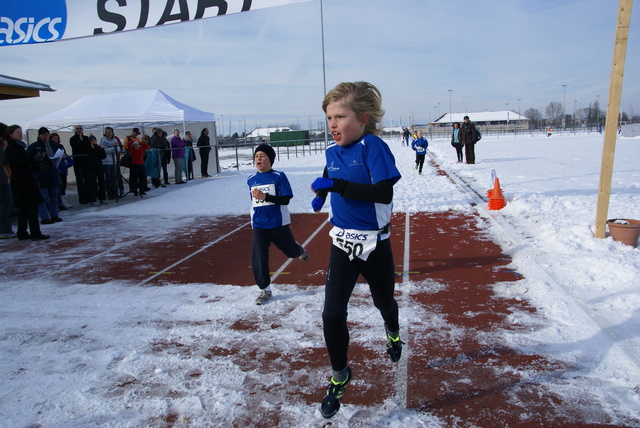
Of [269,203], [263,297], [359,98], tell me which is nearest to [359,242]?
[359,98]

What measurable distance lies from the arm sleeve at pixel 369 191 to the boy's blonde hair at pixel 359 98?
0.48m

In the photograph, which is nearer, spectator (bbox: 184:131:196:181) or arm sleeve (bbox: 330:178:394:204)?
arm sleeve (bbox: 330:178:394:204)

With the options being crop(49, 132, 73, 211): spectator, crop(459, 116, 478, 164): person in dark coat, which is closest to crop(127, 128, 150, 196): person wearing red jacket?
crop(49, 132, 73, 211): spectator

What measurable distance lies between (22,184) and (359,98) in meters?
8.10

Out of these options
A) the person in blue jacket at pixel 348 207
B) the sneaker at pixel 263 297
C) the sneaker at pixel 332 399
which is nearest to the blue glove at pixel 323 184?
the person in blue jacket at pixel 348 207

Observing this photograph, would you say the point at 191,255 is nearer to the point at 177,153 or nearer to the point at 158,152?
the point at 158,152

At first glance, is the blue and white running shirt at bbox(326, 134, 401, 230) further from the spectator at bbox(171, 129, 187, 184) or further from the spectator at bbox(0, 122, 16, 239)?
the spectator at bbox(171, 129, 187, 184)

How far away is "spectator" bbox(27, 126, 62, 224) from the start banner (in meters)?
2.24

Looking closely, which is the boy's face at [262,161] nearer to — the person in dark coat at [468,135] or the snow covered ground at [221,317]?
the snow covered ground at [221,317]

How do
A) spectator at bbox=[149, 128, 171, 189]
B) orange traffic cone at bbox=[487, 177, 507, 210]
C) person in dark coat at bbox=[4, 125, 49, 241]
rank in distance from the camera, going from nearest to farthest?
1. person in dark coat at bbox=[4, 125, 49, 241]
2. orange traffic cone at bbox=[487, 177, 507, 210]
3. spectator at bbox=[149, 128, 171, 189]

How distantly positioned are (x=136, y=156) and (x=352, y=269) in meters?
14.1

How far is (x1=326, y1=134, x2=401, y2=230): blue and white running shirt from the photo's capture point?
2.87 meters

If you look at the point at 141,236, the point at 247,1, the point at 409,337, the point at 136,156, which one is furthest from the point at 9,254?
the point at 136,156

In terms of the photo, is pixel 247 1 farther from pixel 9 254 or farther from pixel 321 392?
pixel 321 392
